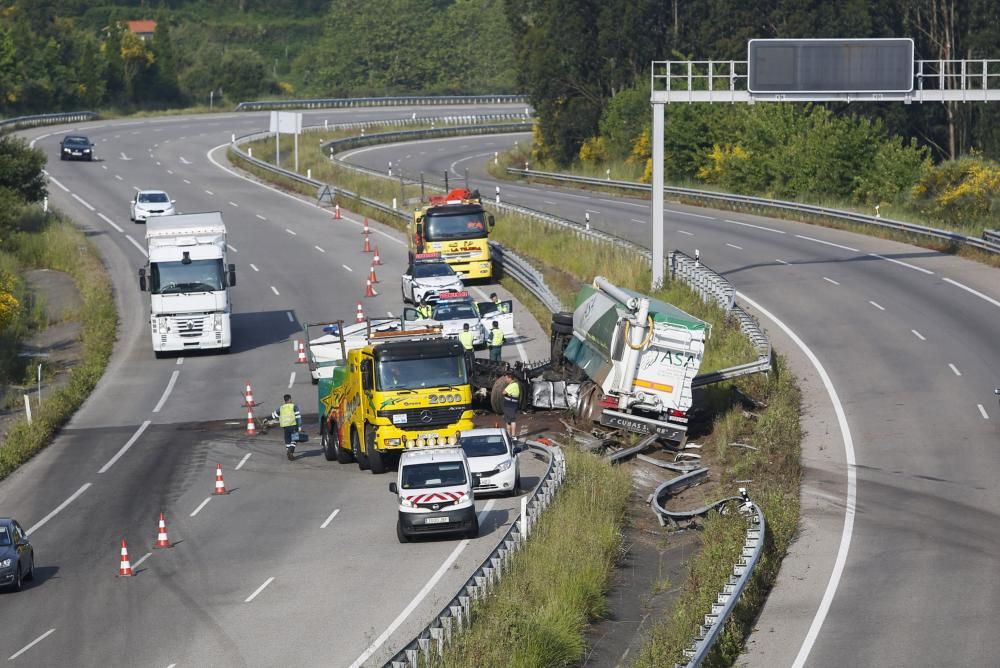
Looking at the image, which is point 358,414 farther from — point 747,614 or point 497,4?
point 497,4

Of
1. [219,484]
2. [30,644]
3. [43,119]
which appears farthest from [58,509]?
[43,119]

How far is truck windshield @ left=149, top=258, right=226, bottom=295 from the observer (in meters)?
42.4

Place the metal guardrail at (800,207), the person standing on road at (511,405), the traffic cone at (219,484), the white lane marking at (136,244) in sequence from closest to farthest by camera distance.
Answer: the traffic cone at (219,484)
the person standing on road at (511,405)
the metal guardrail at (800,207)
the white lane marking at (136,244)

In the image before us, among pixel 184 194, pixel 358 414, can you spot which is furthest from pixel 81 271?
pixel 358 414

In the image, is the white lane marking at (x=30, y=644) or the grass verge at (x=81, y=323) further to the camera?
the grass verge at (x=81, y=323)

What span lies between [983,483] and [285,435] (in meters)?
15.0

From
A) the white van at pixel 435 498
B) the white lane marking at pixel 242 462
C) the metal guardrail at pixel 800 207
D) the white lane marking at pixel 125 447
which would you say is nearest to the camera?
the white van at pixel 435 498

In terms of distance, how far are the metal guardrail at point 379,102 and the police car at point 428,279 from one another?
68.4 m

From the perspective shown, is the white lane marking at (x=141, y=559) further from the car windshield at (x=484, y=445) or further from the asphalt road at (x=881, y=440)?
the asphalt road at (x=881, y=440)

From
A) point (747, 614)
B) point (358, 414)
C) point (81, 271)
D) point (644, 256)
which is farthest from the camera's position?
point (81, 271)

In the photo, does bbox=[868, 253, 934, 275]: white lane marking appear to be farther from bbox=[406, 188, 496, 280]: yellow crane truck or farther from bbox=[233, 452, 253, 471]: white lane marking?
bbox=[233, 452, 253, 471]: white lane marking

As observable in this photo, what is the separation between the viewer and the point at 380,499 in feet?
93.2

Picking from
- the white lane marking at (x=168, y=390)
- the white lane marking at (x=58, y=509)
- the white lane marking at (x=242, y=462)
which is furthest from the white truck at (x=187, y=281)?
the white lane marking at (x=58, y=509)

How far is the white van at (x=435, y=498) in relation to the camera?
24.4 m
